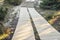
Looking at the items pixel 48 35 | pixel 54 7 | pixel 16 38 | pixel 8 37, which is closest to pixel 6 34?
pixel 8 37

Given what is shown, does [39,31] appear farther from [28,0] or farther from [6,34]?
[28,0]

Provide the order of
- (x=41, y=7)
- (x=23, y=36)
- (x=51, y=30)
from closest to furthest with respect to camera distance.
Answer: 1. (x=23, y=36)
2. (x=51, y=30)
3. (x=41, y=7)

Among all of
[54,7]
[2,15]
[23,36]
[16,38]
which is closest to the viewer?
[16,38]

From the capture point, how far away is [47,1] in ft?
48.5

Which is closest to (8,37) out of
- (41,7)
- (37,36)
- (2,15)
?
(37,36)

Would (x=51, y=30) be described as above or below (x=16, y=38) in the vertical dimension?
below

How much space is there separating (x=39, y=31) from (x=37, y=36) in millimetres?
530

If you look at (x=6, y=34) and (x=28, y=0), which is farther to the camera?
(x=28, y=0)

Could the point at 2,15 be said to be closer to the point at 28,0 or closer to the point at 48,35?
the point at 48,35

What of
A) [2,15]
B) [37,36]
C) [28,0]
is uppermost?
[37,36]

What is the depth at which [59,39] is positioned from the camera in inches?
228

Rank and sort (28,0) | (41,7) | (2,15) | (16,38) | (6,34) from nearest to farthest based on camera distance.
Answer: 1. (16,38)
2. (6,34)
3. (2,15)
4. (41,7)
5. (28,0)

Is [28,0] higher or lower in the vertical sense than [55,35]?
lower

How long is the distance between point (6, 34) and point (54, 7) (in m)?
8.14
